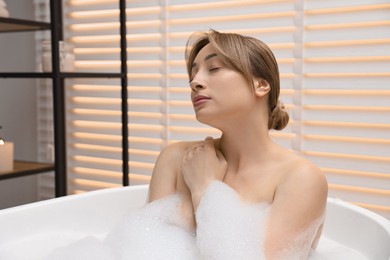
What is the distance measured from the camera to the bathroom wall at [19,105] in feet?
10.7

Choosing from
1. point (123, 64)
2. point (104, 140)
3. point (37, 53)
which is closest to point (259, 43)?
point (123, 64)

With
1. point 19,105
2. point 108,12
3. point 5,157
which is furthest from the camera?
point 19,105

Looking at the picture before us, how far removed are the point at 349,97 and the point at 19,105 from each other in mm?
2100

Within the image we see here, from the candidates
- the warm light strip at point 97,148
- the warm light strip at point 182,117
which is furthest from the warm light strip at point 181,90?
the warm light strip at point 97,148

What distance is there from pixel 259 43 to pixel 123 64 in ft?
5.16

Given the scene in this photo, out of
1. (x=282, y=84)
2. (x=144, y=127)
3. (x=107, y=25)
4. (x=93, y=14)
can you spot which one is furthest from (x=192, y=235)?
(x=93, y=14)

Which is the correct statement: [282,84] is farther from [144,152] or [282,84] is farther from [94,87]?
[94,87]

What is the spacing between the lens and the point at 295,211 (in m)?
1.27

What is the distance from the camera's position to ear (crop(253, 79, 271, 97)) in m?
1.39

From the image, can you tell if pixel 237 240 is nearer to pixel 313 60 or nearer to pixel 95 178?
pixel 313 60

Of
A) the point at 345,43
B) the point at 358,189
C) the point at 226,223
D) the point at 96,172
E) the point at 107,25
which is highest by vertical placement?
the point at 107,25

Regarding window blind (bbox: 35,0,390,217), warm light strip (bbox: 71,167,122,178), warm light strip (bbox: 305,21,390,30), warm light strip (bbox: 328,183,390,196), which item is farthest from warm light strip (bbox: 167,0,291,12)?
warm light strip (bbox: 71,167,122,178)

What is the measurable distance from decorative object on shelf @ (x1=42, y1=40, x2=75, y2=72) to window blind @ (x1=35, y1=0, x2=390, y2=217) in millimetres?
314

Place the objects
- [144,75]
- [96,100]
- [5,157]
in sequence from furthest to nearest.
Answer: [96,100], [144,75], [5,157]
